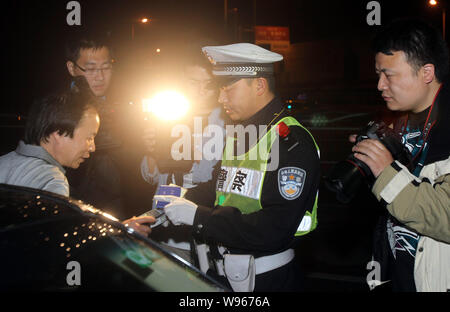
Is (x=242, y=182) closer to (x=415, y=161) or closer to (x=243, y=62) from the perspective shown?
(x=243, y=62)

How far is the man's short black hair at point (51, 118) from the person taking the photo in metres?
2.18

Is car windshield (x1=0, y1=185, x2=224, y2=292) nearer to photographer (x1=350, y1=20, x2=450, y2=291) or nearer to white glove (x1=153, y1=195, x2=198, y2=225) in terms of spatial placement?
white glove (x1=153, y1=195, x2=198, y2=225)

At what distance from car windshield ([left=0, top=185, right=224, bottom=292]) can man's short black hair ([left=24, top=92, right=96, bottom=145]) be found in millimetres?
654

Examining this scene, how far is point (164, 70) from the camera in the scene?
13.1 meters

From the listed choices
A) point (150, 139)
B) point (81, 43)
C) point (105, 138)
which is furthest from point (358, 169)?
point (81, 43)

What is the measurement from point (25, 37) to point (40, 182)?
77.7 feet

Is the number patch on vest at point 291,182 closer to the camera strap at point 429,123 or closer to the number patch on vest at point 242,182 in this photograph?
the number patch on vest at point 242,182

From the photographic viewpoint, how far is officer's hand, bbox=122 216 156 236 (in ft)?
7.28

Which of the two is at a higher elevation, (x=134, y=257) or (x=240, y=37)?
(x=240, y=37)

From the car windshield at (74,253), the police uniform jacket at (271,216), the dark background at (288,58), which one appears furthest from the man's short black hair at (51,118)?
the dark background at (288,58)


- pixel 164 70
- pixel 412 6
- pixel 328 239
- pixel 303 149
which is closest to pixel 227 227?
pixel 303 149

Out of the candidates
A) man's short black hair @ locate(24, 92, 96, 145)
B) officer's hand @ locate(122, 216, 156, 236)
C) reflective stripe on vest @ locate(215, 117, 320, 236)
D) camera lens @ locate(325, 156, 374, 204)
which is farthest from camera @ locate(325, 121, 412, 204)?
man's short black hair @ locate(24, 92, 96, 145)

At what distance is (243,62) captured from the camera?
2404 mm
